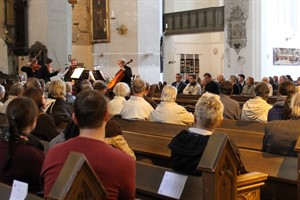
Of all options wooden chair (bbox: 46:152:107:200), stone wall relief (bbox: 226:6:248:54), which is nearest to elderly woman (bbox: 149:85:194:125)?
wooden chair (bbox: 46:152:107:200)

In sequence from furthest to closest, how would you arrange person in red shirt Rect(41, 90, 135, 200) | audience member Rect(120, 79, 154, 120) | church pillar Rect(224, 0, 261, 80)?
church pillar Rect(224, 0, 261, 80)
audience member Rect(120, 79, 154, 120)
person in red shirt Rect(41, 90, 135, 200)

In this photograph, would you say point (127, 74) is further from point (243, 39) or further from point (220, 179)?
point (243, 39)

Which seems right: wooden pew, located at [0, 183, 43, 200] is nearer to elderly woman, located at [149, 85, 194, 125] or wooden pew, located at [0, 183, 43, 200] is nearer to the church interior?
the church interior

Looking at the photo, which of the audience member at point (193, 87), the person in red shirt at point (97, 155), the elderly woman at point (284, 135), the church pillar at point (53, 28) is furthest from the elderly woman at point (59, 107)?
the church pillar at point (53, 28)

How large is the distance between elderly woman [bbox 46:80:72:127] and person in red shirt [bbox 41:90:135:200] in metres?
3.64

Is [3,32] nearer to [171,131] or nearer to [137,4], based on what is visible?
[137,4]

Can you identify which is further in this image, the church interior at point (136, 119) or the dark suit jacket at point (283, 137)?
the dark suit jacket at point (283, 137)

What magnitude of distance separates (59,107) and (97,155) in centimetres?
398

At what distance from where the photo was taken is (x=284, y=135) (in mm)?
4285

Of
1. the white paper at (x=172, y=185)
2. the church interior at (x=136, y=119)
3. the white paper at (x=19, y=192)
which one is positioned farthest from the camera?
the white paper at (x=172, y=185)

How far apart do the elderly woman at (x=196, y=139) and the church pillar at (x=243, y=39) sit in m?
17.4

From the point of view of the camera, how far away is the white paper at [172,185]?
3.13m

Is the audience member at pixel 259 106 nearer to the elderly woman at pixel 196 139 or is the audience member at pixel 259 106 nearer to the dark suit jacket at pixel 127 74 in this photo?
the elderly woman at pixel 196 139

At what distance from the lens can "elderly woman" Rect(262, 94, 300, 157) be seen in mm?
4223
